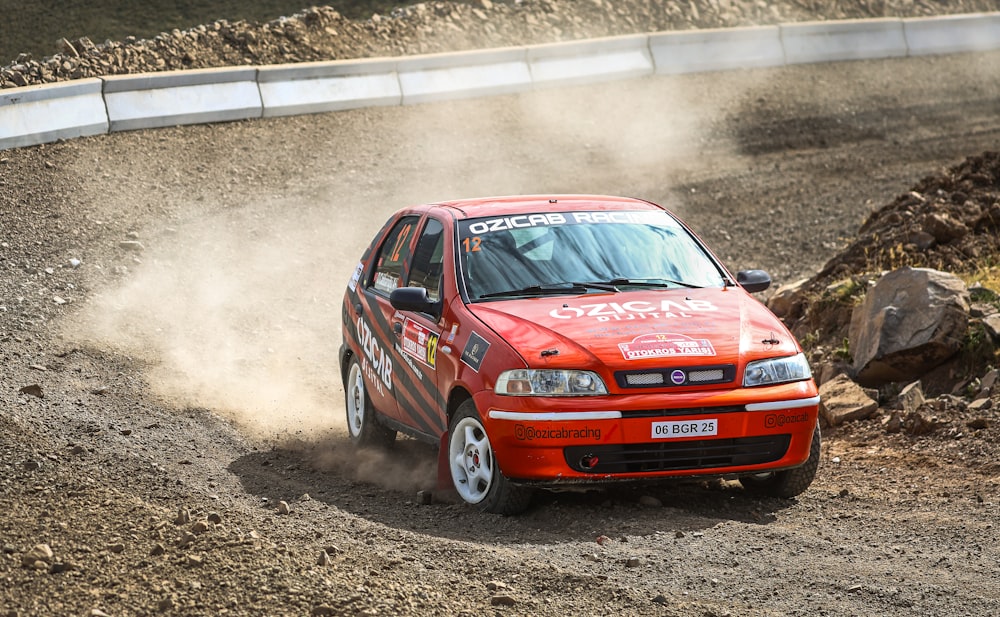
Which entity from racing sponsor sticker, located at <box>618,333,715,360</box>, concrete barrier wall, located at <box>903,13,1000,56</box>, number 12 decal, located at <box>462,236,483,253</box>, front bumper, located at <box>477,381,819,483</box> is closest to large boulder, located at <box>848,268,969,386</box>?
front bumper, located at <box>477,381,819,483</box>

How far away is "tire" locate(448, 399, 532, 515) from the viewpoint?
6.64m

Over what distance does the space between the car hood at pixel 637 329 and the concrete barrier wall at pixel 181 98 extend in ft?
34.6

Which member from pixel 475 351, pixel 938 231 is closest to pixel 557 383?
pixel 475 351

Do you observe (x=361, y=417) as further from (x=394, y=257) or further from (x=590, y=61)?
(x=590, y=61)

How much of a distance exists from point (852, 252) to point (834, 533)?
230 inches

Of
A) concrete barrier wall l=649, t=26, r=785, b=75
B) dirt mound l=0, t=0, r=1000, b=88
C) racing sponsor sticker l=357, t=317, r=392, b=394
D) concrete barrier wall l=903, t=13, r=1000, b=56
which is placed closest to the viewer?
racing sponsor sticker l=357, t=317, r=392, b=394

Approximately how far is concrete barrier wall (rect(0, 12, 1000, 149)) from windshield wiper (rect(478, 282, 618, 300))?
989cm

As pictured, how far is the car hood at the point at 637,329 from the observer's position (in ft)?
21.5

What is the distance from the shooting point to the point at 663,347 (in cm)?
663

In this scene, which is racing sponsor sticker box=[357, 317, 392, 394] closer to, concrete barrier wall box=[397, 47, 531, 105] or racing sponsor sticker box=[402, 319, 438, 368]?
racing sponsor sticker box=[402, 319, 438, 368]

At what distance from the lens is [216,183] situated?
52.4 ft

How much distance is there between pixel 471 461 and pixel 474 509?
26cm

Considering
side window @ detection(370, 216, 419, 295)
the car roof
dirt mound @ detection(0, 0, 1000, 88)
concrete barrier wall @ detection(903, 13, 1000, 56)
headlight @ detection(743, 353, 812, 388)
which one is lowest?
headlight @ detection(743, 353, 812, 388)

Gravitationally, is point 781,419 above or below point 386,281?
below
